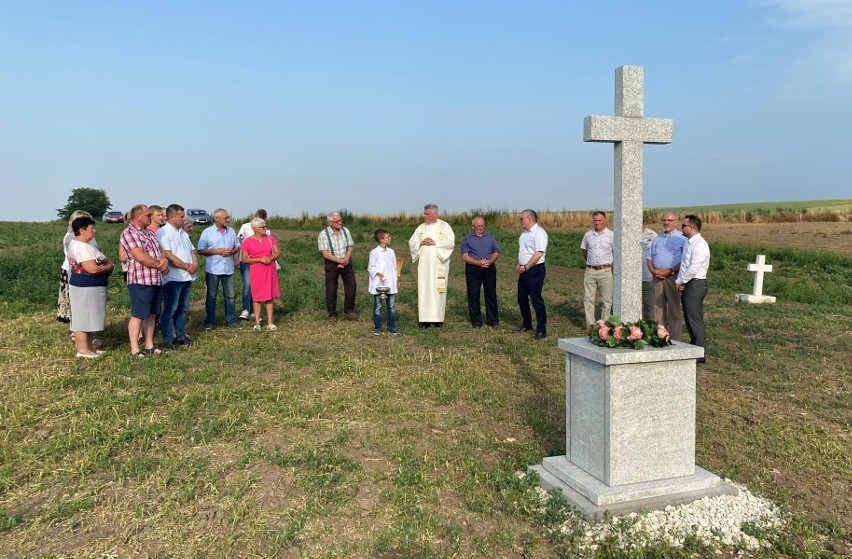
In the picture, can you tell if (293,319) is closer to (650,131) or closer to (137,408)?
(137,408)

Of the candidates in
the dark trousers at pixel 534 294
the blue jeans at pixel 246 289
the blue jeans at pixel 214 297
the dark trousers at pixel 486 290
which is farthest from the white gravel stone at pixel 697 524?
the blue jeans at pixel 246 289

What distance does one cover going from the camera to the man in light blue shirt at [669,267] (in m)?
8.22

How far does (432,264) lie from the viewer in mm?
10469

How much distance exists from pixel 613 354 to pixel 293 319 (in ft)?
25.0

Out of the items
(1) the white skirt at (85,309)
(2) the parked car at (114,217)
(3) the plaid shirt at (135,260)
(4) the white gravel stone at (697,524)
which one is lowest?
(4) the white gravel stone at (697,524)

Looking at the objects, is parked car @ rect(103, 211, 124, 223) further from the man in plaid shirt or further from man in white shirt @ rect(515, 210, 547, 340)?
man in white shirt @ rect(515, 210, 547, 340)

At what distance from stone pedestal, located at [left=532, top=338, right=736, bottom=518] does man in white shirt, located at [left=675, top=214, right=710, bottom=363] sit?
3.71 m

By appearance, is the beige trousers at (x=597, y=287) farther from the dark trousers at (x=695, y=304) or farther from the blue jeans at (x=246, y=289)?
the blue jeans at (x=246, y=289)

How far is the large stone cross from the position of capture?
455 cm

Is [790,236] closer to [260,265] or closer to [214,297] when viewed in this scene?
[260,265]

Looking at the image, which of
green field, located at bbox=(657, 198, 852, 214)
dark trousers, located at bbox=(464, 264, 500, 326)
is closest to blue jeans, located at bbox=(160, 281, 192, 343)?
dark trousers, located at bbox=(464, 264, 500, 326)

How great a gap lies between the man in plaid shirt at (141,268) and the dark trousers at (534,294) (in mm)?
5090

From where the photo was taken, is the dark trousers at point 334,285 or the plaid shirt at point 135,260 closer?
the plaid shirt at point 135,260

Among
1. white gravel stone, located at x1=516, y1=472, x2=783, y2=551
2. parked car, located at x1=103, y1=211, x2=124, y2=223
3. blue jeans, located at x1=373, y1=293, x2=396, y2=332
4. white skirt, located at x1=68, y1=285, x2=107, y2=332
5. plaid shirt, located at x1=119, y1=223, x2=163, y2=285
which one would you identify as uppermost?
parked car, located at x1=103, y1=211, x2=124, y2=223
